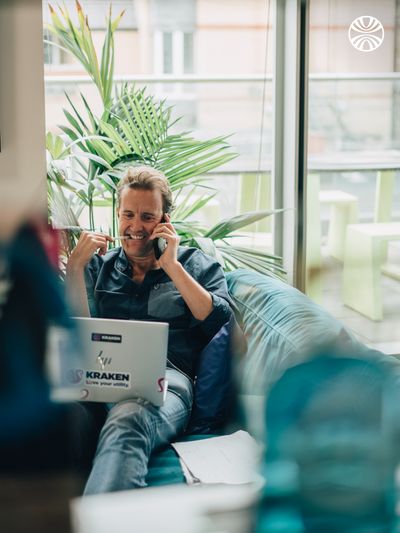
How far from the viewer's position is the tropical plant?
1309 millimetres

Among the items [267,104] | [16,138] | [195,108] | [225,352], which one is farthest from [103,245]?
[16,138]

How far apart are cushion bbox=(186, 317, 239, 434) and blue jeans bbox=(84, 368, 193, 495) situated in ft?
0.08

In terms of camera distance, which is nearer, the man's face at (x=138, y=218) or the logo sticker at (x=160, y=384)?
the logo sticker at (x=160, y=384)

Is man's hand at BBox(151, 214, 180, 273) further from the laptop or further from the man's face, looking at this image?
the laptop

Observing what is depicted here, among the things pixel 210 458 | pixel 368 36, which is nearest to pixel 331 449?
pixel 210 458

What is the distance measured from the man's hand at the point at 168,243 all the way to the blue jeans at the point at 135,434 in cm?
17

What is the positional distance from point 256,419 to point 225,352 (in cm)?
89

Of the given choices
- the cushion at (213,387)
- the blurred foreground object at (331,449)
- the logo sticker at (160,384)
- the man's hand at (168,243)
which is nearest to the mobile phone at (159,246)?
the man's hand at (168,243)

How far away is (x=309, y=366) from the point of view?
0.21 metres

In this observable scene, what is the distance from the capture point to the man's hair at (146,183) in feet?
3.67

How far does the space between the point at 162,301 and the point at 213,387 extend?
152 millimetres

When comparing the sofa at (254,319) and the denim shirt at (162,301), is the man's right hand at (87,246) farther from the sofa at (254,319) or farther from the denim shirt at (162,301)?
the sofa at (254,319)

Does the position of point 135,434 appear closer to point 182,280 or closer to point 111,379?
point 111,379

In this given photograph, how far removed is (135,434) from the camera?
875 mm
